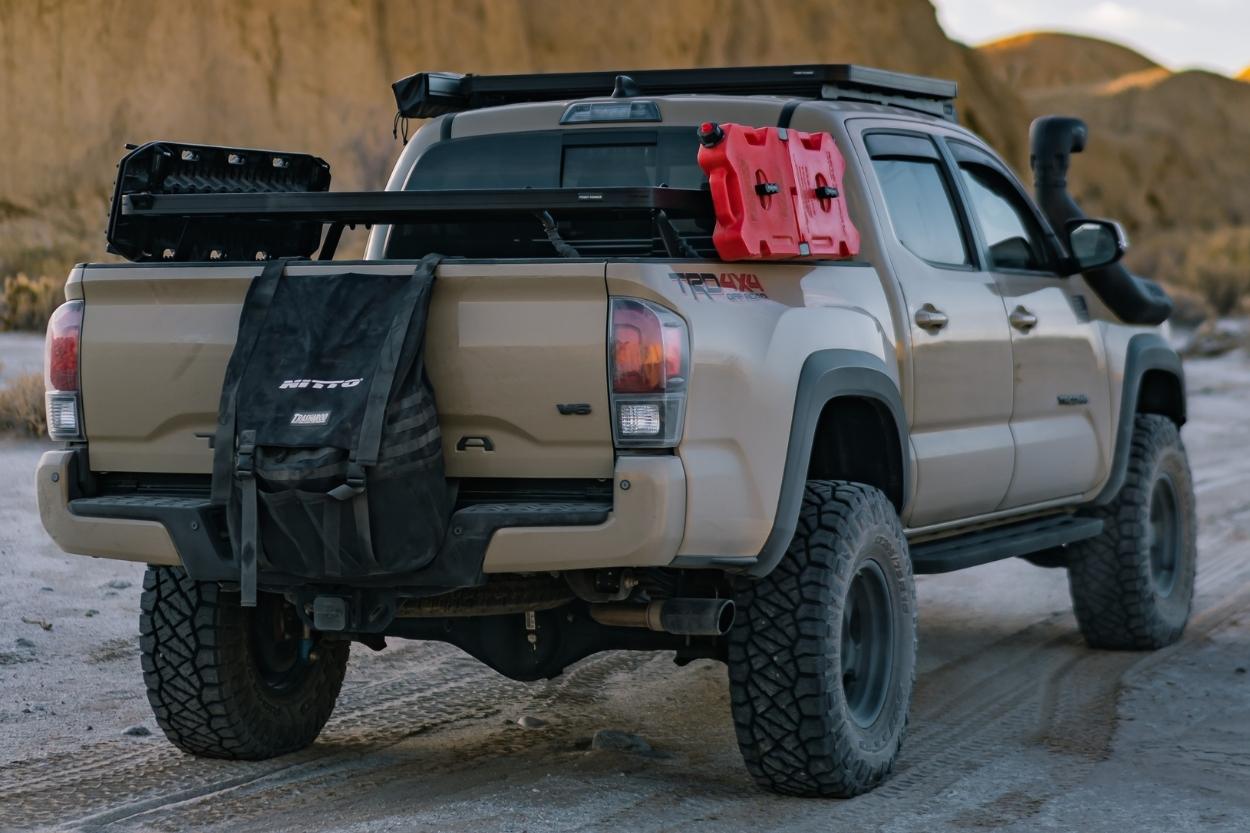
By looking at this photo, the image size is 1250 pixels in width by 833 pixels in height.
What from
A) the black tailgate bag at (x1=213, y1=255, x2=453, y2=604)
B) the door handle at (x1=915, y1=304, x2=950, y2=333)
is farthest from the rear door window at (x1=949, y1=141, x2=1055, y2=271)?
the black tailgate bag at (x1=213, y1=255, x2=453, y2=604)

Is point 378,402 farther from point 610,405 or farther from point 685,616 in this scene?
point 685,616

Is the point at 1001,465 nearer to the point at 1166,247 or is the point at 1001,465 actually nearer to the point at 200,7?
the point at 200,7

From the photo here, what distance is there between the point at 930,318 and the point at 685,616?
1.60 m

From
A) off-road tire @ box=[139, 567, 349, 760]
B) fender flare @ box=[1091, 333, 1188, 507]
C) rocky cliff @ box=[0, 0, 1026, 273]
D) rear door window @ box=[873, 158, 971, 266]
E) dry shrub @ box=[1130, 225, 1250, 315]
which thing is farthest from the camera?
dry shrub @ box=[1130, 225, 1250, 315]

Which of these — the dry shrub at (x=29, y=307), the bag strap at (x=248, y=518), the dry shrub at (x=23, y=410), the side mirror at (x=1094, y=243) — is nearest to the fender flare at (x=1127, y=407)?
the side mirror at (x=1094, y=243)

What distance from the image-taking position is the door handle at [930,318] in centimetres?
607

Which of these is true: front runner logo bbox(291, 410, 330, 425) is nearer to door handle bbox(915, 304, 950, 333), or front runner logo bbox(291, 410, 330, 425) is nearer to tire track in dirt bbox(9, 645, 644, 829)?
tire track in dirt bbox(9, 645, 644, 829)

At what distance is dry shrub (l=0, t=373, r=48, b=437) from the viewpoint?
11531mm

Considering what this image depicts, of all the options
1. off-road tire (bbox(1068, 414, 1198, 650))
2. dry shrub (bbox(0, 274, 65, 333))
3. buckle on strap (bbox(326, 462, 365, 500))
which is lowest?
off-road tire (bbox(1068, 414, 1198, 650))

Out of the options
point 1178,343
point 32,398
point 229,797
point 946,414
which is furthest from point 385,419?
point 1178,343

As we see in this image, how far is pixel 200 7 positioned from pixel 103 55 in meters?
1.74

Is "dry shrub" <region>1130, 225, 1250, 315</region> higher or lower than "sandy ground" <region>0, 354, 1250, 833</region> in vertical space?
higher

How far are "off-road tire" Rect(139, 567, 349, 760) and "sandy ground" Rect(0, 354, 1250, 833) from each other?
0.10 meters

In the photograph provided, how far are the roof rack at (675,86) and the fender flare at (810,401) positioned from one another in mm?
1264
